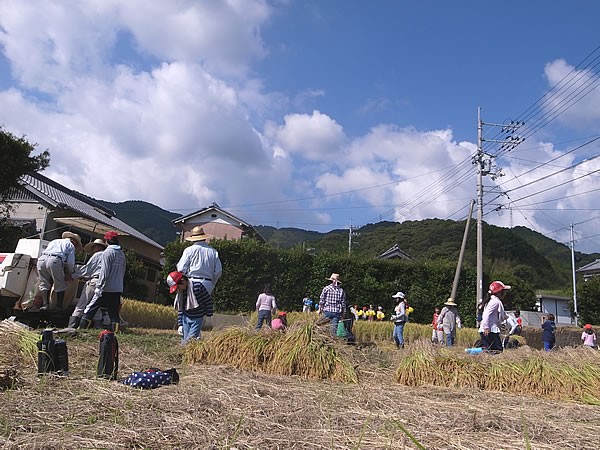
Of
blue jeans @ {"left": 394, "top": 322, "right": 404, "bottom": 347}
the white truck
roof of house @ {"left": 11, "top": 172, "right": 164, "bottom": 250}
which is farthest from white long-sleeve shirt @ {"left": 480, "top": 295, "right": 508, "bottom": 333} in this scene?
roof of house @ {"left": 11, "top": 172, "right": 164, "bottom": 250}

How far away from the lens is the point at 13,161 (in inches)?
581

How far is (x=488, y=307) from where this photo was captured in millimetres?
7488

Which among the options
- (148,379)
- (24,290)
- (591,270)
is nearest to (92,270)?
(24,290)

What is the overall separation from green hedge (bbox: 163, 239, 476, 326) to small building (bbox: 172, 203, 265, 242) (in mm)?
16538

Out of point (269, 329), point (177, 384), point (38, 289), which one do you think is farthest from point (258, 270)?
point (177, 384)

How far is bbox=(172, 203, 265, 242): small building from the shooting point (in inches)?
1543

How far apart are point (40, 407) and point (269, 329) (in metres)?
2.88

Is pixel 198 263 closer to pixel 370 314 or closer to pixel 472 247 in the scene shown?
pixel 370 314

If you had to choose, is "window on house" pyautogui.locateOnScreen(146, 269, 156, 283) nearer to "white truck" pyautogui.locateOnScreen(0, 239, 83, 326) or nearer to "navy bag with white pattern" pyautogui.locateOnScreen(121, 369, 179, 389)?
"white truck" pyautogui.locateOnScreen(0, 239, 83, 326)

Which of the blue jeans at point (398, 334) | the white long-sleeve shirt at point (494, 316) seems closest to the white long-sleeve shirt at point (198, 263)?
the white long-sleeve shirt at point (494, 316)

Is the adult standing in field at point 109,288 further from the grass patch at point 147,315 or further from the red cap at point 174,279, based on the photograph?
the grass patch at point 147,315

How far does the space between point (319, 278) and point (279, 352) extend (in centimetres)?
1729

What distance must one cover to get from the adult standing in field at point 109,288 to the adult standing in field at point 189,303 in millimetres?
1176

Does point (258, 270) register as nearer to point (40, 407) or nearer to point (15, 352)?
point (15, 352)
